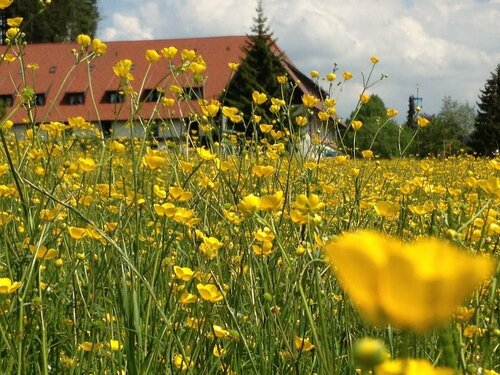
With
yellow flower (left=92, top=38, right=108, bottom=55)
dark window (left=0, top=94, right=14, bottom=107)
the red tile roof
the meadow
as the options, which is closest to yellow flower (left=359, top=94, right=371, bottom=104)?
Answer: the meadow

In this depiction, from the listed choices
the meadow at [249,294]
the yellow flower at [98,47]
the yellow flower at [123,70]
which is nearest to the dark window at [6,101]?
the meadow at [249,294]

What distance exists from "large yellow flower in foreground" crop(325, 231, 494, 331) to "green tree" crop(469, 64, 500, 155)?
2506 cm

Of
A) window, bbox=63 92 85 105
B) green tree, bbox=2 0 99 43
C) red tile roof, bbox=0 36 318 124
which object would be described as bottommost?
window, bbox=63 92 85 105

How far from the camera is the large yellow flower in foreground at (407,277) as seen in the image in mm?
228

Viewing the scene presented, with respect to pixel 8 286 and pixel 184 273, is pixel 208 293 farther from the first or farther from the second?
pixel 8 286

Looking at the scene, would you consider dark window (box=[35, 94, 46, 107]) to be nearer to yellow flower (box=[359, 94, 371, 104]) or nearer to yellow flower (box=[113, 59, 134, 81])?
yellow flower (box=[113, 59, 134, 81])

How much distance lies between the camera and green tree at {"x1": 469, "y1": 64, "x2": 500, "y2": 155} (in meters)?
25.9

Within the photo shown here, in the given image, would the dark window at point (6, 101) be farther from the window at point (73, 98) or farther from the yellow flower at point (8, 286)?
the yellow flower at point (8, 286)

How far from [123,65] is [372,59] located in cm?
122

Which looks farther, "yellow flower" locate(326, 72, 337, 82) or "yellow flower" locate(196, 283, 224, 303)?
"yellow flower" locate(326, 72, 337, 82)

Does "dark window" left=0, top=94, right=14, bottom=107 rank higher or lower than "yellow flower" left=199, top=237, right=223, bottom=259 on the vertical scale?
higher

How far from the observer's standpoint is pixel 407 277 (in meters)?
0.23

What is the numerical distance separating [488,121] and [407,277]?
28905 mm

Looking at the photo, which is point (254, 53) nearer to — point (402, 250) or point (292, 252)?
point (292, 252)
